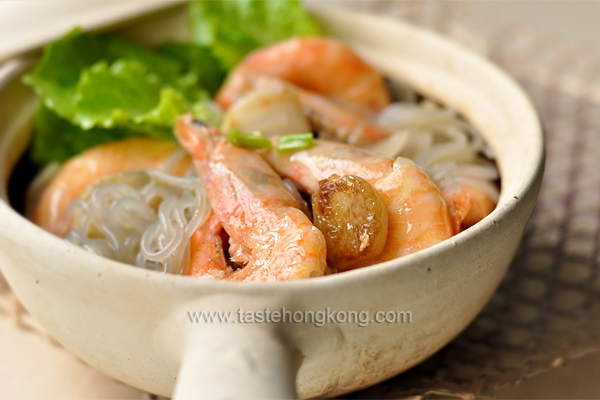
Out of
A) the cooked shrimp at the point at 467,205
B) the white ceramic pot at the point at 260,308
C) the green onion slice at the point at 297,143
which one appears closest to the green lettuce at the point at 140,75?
the green onion slice at the point at 297,143

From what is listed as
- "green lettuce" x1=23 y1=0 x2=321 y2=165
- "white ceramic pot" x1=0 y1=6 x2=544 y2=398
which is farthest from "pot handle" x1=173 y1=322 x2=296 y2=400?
"green lettuce" x1=23 y1=0 x2=321 y2=165

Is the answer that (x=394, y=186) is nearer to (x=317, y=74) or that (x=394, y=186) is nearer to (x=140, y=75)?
(x=317, y=74)

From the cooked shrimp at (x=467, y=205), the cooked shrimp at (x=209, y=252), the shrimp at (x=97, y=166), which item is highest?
the cooked shrimp at (x=467, y=205)

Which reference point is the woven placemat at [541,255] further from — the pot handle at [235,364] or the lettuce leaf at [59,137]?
the pot handle at [235,364]

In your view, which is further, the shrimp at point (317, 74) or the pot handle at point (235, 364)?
the shrimp at point (317, 74)

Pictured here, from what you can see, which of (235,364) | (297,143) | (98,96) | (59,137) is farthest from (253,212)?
(59,137)

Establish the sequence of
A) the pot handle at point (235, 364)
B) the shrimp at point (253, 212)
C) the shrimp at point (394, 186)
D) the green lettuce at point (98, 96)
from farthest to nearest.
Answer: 1. the green lettuce at point (98, 96)
2. the shrimp at point (394, 186)
3. the shrimp at point (253, 212)
4. the pot handle at point (235, 364)

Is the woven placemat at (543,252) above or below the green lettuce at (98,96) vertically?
below
